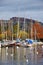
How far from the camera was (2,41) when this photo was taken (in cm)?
1042

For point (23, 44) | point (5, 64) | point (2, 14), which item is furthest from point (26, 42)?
point (5, 64)

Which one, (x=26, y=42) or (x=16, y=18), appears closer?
(x=26, y=42)

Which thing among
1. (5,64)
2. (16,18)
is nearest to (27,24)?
(16,18)

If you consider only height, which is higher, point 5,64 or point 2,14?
point 2,14

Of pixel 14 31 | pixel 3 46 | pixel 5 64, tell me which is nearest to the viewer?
pixel 5 64

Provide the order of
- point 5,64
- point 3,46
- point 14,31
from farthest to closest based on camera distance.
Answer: point 14,31 → point 3,46 → point 5,64

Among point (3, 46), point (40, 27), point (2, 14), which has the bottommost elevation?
point (3, 46)

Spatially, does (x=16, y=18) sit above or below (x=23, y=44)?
above

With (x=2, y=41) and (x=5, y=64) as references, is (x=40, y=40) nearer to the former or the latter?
(x=2, y=41)

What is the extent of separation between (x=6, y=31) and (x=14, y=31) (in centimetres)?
43

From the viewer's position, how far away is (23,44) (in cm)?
1009

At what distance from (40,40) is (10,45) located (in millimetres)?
1422

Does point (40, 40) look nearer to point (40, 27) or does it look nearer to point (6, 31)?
point (40, 27)

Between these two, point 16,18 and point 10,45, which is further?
point 16,18
